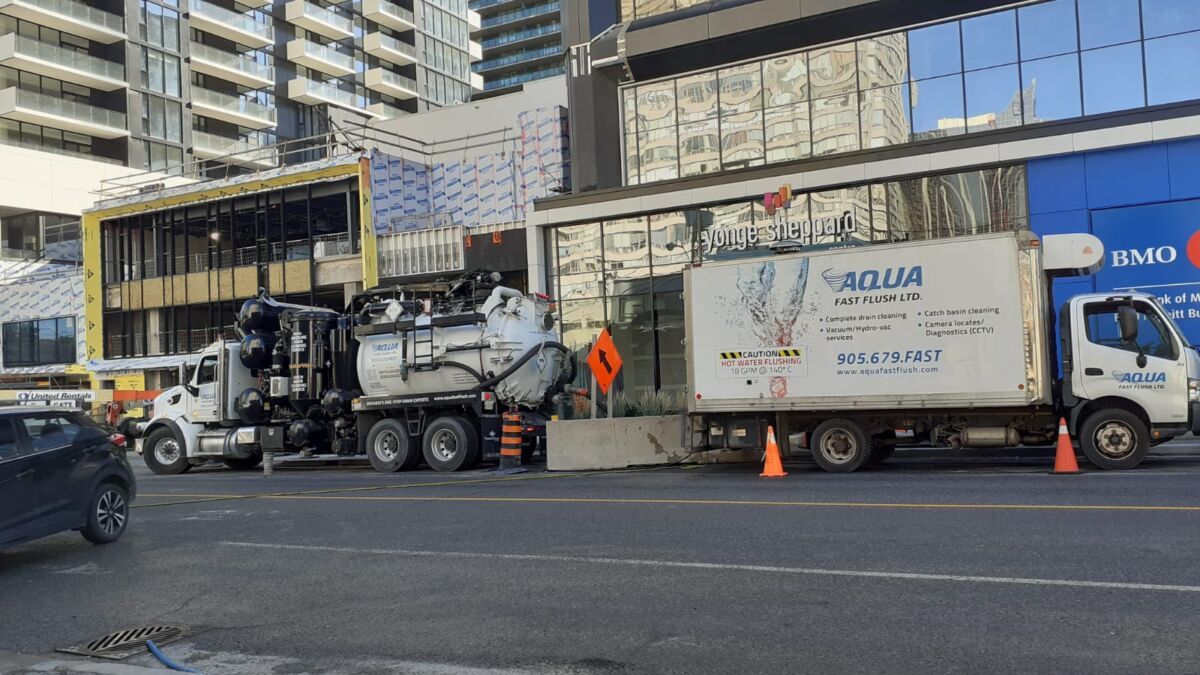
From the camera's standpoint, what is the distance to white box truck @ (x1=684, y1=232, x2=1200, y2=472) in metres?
12.7

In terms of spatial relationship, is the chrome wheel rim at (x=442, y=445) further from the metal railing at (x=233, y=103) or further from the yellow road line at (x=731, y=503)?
the metal railing at (x=233, y=103)

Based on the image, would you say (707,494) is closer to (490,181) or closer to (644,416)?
(644,416)

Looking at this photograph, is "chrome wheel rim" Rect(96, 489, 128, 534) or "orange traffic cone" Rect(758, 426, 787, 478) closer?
"chrome wheel rim" Rect(96, 489, 128, 534)

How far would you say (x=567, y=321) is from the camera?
28438 mm

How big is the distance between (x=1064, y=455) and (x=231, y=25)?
6200 cm

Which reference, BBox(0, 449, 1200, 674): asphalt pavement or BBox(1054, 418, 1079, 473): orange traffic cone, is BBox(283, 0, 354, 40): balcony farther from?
BBox(1054, 418, 1079, 473): orange traffic cone

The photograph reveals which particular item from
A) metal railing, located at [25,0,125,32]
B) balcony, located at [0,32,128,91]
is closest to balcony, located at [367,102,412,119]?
metal railing, located at [25,0,125,32]

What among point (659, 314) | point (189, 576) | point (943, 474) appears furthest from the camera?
point (659, 314)

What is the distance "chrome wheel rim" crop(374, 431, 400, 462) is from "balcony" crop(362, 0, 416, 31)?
6126 cm

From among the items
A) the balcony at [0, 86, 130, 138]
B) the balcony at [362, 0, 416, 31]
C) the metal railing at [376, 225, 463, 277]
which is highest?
the balcony at [362, 0, 416, 31]

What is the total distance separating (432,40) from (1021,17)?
6336cm

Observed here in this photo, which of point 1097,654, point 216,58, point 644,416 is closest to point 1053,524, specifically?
point 1097,654

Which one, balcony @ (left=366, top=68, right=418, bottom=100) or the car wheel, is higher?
balcony @ (left=366, top=68, right=418, bottom=100)

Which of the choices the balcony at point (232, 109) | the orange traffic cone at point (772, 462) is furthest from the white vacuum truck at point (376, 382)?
the balcony at point (232, 109)
